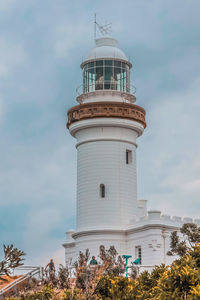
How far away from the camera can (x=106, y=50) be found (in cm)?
4088

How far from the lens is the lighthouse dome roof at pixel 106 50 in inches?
1604

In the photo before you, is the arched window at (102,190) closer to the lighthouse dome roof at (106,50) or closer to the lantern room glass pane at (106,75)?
the lantern room glass pane at (106,75)

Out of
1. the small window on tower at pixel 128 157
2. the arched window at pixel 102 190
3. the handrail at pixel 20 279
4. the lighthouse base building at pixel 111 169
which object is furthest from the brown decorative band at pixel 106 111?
the handrail at pixel 20 279

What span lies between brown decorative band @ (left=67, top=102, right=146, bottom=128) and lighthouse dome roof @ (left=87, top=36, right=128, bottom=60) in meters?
3.22

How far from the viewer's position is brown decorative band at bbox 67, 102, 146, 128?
39.1m

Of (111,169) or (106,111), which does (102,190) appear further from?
(106,111)

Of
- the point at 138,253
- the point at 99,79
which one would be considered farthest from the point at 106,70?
the point at 138,253

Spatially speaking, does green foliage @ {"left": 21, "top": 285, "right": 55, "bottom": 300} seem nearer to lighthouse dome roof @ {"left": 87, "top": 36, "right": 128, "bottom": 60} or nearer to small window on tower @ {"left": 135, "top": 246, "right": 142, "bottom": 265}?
small window on tower @ {"left": 135, "top": 246, "right": 142, "bottom": 265}

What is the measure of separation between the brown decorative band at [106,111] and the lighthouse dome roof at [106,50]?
3.22m

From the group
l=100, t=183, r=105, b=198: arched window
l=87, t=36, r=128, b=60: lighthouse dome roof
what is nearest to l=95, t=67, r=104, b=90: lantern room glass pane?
l=87, t=36, r=128, b=60: lighthouse dome roof

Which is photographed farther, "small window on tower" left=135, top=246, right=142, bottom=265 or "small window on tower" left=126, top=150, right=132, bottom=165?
"small window on tower" left=126, top=150, right=132, bottom=165

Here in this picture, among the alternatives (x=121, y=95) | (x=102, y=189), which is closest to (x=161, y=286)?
(x=102, y=189)

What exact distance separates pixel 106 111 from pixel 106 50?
4127 millimetres

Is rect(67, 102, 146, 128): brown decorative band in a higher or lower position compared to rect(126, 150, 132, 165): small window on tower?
higher
